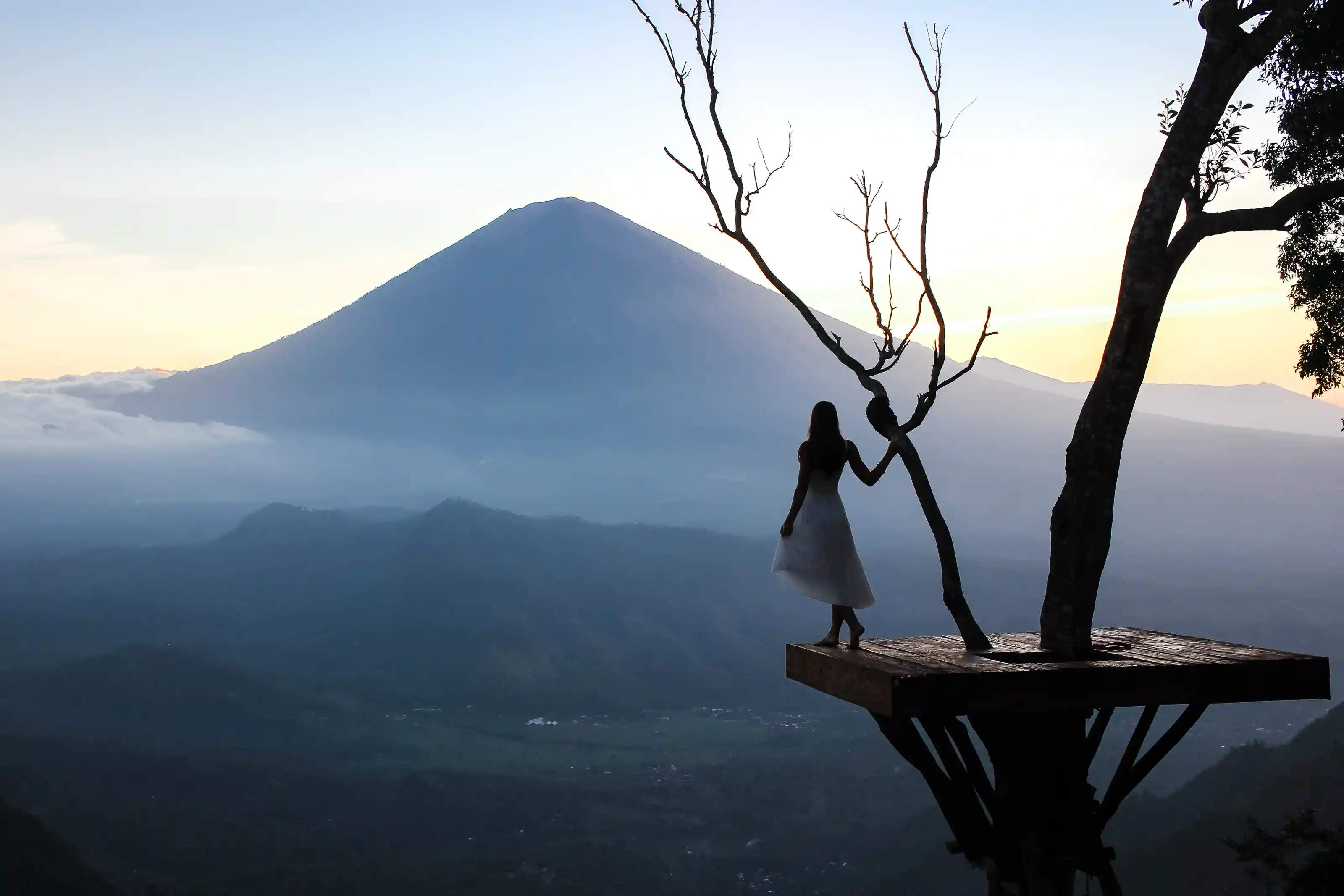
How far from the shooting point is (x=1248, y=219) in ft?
23.6

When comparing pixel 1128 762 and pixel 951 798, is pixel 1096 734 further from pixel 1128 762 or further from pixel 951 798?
pixel 951 798

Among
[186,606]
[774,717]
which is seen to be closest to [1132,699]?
[774,717]

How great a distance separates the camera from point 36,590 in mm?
192750

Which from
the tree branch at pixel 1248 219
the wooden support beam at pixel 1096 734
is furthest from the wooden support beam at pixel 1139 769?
the tree branch at pixel 1248 219

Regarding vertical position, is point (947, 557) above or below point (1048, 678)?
above

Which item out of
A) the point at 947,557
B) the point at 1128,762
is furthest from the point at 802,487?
the point at 1128,762

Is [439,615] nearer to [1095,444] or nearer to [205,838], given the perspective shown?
[205,838]

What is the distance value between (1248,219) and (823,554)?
3.34 m

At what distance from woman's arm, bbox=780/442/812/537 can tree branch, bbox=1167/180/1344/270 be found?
8.02 ft

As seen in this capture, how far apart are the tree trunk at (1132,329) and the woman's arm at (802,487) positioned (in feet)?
4.90

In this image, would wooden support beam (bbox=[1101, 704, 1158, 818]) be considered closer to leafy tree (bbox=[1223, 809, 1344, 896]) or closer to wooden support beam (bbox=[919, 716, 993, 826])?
wooden support beam (bbox=[919, 716, 993, 826])

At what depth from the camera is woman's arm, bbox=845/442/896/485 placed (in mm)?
6828

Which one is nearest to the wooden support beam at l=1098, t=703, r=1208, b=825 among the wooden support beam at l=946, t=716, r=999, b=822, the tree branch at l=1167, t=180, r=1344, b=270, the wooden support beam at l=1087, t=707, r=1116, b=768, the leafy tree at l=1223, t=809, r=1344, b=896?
the wooden support beam at l=1087, t=707, r=1116, b=768

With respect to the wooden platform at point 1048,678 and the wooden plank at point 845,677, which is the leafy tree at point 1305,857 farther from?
the wooden plank at point 845,677
